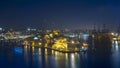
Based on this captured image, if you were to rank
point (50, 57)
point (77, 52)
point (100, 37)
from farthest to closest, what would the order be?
point (100, 37), point (77, 52), point (50, 57)

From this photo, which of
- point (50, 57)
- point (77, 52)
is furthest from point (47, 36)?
point (50, 57)

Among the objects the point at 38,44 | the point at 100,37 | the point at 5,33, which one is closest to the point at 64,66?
the point at 38,44

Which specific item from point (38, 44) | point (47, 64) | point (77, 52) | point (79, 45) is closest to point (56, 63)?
point (47, 64)

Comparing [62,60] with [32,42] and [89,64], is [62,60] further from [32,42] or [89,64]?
[32,42]

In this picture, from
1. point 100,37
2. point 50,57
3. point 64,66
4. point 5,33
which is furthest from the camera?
point 5,33

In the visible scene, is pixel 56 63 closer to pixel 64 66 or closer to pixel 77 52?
pixel 64 66

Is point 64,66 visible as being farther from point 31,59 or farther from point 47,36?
point 47,36

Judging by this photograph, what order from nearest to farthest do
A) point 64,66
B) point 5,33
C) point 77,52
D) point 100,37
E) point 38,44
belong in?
point 64,66
point 77,52
point 38,44
point 100,37
point 5,33

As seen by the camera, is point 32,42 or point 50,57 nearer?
point 50,57

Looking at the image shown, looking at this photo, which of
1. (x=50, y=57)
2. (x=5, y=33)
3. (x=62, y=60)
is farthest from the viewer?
(x=5, y=33)
